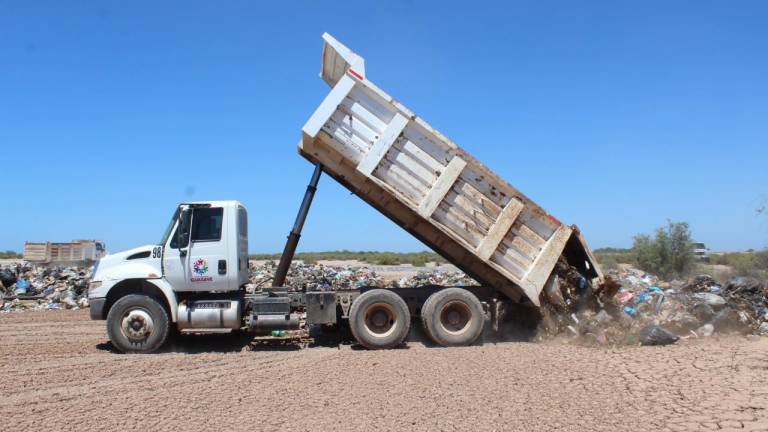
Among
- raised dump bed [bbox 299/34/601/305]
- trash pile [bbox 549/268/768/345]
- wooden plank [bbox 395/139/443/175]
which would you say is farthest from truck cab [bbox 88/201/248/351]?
trash pile [bbox 549/268/768/345]

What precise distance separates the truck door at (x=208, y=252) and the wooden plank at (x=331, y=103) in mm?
1939

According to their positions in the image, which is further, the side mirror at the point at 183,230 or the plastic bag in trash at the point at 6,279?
the plastic bag in trash at the point at 6,279

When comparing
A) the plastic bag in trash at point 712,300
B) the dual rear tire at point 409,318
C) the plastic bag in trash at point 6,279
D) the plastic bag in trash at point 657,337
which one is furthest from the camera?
the plastic bag in trash at point 6,279

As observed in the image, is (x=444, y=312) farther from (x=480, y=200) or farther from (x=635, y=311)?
(x=635, y=311)

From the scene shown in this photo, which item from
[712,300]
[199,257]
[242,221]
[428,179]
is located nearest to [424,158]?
[428,179]

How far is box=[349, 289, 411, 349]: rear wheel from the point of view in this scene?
8914mm

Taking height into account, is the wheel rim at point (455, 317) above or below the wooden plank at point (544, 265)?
below

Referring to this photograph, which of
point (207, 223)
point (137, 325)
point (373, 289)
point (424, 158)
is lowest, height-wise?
point (137, 325)

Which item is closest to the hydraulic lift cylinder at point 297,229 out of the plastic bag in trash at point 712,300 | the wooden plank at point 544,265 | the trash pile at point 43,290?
the wooden plank at point 544,265

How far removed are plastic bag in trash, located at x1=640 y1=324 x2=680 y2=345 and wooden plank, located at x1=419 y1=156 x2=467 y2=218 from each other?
3.77 m

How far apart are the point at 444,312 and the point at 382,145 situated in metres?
2.75

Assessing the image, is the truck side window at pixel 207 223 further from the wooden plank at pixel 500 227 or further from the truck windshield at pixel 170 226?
the wooden plank at pixel 500 227

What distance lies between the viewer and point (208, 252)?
350 inches

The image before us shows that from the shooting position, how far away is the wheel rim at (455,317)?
922cm
